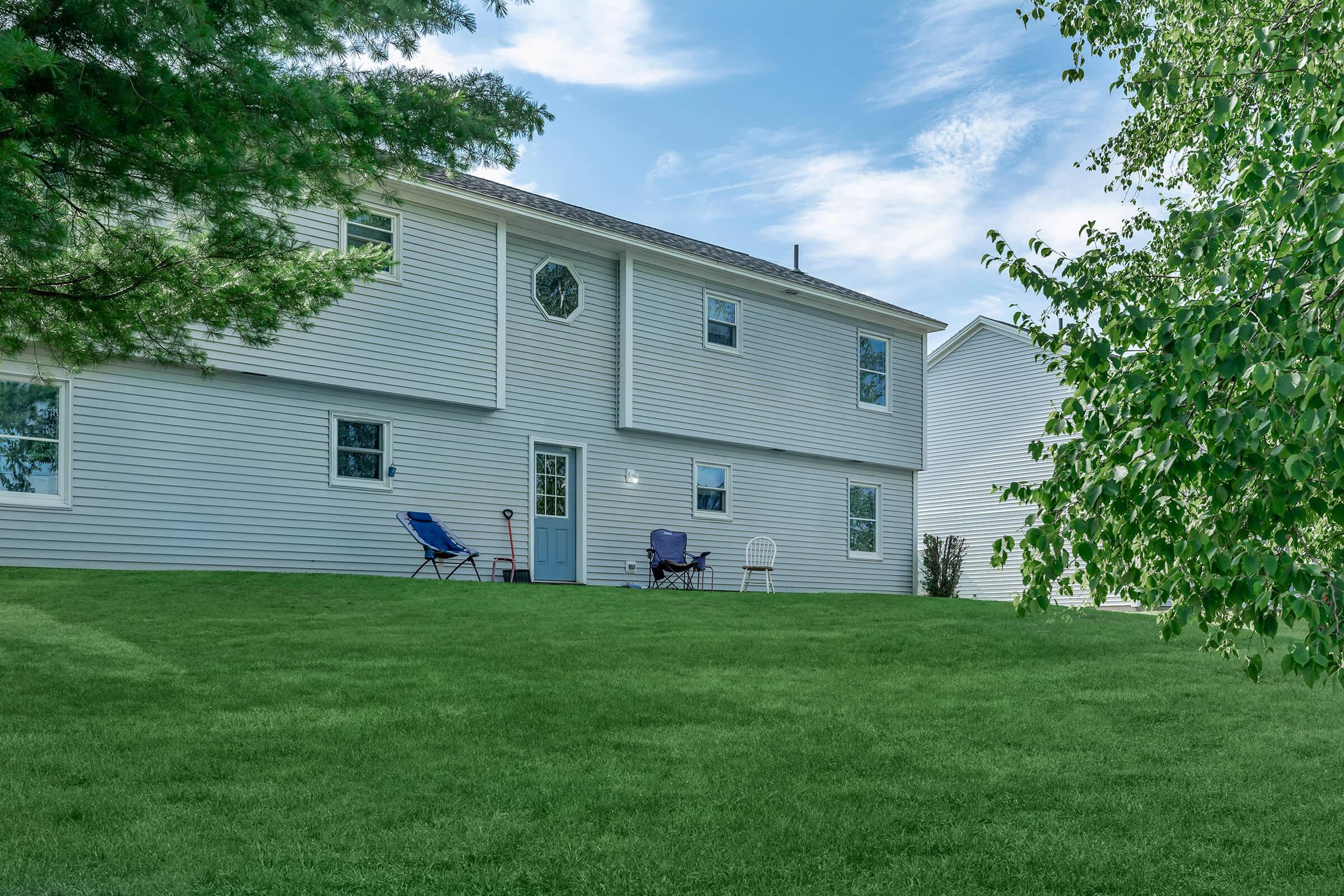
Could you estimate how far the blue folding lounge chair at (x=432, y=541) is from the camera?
14008 mm

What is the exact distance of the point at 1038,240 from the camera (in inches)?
182

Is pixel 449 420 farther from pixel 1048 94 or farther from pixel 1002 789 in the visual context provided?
pixel 1002 789

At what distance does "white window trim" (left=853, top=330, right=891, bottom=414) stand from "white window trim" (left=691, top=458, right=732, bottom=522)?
11.6ft

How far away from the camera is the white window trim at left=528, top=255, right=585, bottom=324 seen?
1617 centimetres

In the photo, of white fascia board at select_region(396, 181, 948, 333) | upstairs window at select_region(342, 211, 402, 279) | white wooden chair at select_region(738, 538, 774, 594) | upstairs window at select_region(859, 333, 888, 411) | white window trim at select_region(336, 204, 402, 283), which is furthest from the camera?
upstairs window at select_region(859, 333, 888, 411)

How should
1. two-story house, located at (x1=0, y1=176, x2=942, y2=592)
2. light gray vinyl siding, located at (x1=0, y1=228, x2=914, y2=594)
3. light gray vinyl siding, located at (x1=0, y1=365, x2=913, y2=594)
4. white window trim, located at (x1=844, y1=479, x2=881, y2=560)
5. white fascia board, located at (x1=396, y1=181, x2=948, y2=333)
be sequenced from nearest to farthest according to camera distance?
light gray vinyl siding, located at (x1=0, y1=365, x2=913, y2=594) → light gray vinyl siding, located at (x1=0, y1=228, x2=914, y2=594) → two-story house, located at (x1=0, y1=176, x2=942, y2=592) → white fascia board, located at (x1=396, y1=181, x2=948, y2=333) → white window trim, located at (x1=844, y1=479, x2=881, y2=560)

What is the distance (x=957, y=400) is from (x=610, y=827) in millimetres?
24413

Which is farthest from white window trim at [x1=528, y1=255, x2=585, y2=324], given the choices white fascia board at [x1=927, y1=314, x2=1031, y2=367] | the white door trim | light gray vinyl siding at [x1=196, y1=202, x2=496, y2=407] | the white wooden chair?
white fascia board at [x1=927, y1=314, x2=1031, y2=367]

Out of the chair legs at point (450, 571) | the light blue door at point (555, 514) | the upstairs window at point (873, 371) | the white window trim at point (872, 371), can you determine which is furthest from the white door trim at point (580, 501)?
the upstairs window at point (873, 371)

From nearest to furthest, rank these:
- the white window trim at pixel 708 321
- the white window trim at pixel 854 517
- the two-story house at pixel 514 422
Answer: the two-story house at pixel 514 422, the white window trim at pixel 708 321, the white window trim at pixel 854 517

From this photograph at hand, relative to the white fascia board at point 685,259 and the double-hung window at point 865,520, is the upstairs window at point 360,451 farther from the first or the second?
the double-hung window at point 865,520

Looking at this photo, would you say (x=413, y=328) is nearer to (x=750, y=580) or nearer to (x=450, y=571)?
(x=450, y=571)

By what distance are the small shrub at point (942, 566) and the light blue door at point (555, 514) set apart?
922 cm

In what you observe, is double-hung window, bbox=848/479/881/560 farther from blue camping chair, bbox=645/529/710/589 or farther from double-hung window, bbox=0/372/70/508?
double-hung window, bbox=0/372/70/508
